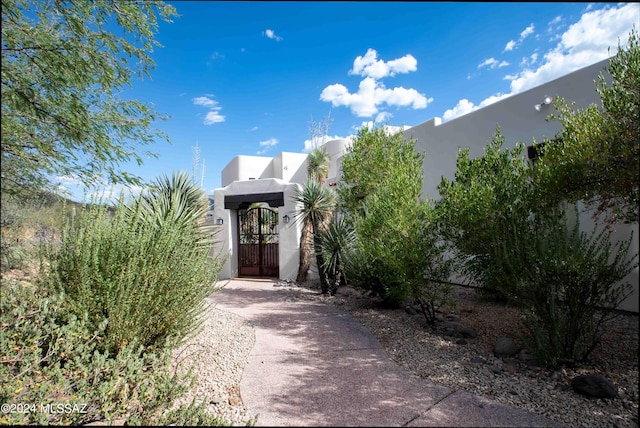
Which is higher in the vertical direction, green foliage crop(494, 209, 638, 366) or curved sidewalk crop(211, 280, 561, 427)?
green foliage crop(494, 209, 638, 366)

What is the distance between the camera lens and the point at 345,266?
8.36m

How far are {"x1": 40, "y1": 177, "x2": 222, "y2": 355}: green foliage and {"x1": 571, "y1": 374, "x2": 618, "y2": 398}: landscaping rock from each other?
469 centimetres

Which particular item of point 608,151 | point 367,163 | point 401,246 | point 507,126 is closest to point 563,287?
point 608,151

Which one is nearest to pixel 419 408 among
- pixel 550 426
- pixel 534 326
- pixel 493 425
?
pixel 493 425

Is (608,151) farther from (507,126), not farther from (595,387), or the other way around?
(507,126)

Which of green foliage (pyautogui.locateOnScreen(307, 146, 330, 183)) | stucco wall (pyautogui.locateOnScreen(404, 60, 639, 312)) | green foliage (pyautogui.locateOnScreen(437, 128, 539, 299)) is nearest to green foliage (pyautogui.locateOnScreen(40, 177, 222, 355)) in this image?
green foliage (pyautogui.locateOnScreen(437, 128, 539, 299))

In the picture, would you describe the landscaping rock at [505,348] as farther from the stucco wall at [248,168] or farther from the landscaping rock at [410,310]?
the stucco wall at [248,168]

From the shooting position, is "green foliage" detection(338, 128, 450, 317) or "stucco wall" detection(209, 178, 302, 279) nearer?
"green foliage" detection(338, 128, 450, 317)

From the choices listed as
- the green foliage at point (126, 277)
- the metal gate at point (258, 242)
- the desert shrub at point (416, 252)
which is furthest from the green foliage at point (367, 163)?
the green foliage at point (126, 277)

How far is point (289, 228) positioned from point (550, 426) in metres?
9.95

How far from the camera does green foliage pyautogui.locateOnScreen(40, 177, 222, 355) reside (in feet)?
12.1

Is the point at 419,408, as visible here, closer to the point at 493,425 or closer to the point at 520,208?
the point at 493,425

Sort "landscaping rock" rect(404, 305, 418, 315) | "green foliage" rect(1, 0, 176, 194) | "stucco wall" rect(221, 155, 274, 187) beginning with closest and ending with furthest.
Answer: "green foliage" rect(1, 0, 176, 194)
"landscaping rock" rect(404, 305, 418, 315)
"stucco wall" rect(221, 155, 274, 187)

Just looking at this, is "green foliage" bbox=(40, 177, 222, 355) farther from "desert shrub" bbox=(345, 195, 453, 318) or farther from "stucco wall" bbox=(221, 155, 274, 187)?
"stucco wall" bbox=(221, 155, 274, 187)
